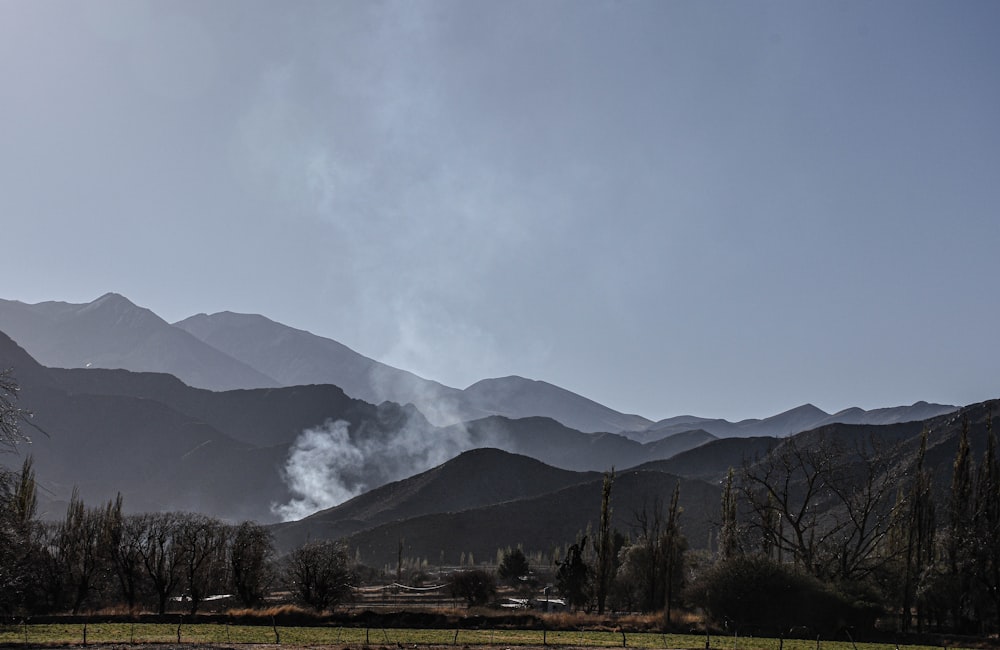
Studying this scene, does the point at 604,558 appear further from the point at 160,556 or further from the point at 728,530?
the point at 160,556

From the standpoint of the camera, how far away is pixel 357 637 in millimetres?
32875

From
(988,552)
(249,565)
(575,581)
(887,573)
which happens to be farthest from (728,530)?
(249,565)

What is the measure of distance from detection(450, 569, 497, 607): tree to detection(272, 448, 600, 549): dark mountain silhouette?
9780 cm

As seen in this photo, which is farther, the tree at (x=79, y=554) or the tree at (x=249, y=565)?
the tree at (x=249, y=565)

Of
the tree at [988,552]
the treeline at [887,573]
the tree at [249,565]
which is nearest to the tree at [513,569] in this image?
the treeline at [887,573]

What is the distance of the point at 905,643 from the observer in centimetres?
3700

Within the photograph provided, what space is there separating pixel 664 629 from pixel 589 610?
1624 centimetres

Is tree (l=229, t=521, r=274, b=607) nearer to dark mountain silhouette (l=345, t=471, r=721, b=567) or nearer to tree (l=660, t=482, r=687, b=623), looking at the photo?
tree (l=660, t=482, r=687, b=623)

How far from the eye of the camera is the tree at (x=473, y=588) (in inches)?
2414

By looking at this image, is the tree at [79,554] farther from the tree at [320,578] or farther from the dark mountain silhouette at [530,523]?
the dark mountain silhouette at [530,523]

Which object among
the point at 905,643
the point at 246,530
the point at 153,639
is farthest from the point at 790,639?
the point at 246,530

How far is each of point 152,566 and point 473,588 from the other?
23474 mm

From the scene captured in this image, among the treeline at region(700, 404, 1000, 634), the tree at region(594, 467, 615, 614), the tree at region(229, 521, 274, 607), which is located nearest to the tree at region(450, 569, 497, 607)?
the tree at region(594, 467, 615, 614)

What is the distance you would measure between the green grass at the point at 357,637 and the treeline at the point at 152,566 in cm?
1387
